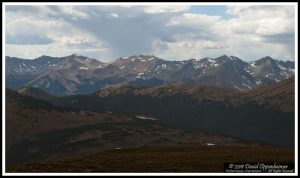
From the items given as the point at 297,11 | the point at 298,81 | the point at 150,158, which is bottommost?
the point at 150,158

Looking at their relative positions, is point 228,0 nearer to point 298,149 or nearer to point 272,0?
point 272,0

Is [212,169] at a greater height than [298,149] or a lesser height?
lesser

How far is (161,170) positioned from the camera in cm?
5519

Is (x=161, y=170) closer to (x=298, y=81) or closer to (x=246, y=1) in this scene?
(x=298, y=81)

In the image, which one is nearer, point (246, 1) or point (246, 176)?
point (246, 176)

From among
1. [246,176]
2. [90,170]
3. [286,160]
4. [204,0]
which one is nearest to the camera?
[246,176]

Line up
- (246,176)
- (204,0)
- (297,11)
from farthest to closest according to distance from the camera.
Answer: (297,11) < (204,0) < (246,176)

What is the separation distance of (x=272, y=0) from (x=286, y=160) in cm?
3048

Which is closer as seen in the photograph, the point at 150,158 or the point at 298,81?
the point at 298,81

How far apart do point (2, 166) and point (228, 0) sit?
29.6 meters

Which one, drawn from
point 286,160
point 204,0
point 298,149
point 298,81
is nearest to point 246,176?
point 298,149

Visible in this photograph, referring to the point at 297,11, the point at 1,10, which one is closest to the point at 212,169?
the point at 297,11

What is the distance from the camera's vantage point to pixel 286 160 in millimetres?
67688

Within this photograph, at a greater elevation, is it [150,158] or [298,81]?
[298,81]
